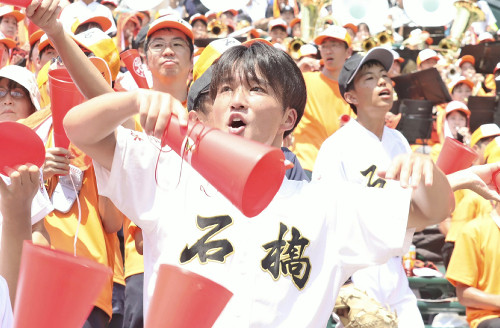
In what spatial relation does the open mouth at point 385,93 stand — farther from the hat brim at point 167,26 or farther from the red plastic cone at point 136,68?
the red plastic cone at point 136,68

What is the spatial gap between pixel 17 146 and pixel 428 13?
15.9 m

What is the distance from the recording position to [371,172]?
4.93 m

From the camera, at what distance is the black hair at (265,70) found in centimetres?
261

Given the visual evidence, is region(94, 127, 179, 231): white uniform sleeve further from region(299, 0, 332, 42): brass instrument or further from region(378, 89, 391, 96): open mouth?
region(299, 0, 332, 42): brass instrument

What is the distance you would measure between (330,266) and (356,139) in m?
2.76

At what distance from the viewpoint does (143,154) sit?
2400 millimetres

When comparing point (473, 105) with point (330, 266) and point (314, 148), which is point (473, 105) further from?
point (330, 266)

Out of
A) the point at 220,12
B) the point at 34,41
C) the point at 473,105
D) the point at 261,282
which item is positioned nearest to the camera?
the point at 261,282

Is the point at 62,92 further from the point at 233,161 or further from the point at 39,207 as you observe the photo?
the point at 233,161

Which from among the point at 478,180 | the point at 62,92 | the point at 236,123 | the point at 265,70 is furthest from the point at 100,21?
the point at 478,180

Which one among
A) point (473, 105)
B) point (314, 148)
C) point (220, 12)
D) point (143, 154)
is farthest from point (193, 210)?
point (220, 12)

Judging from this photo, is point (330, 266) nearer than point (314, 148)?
Yes

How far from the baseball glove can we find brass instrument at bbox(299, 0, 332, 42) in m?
11.6

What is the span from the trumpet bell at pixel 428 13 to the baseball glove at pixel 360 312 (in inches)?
559
